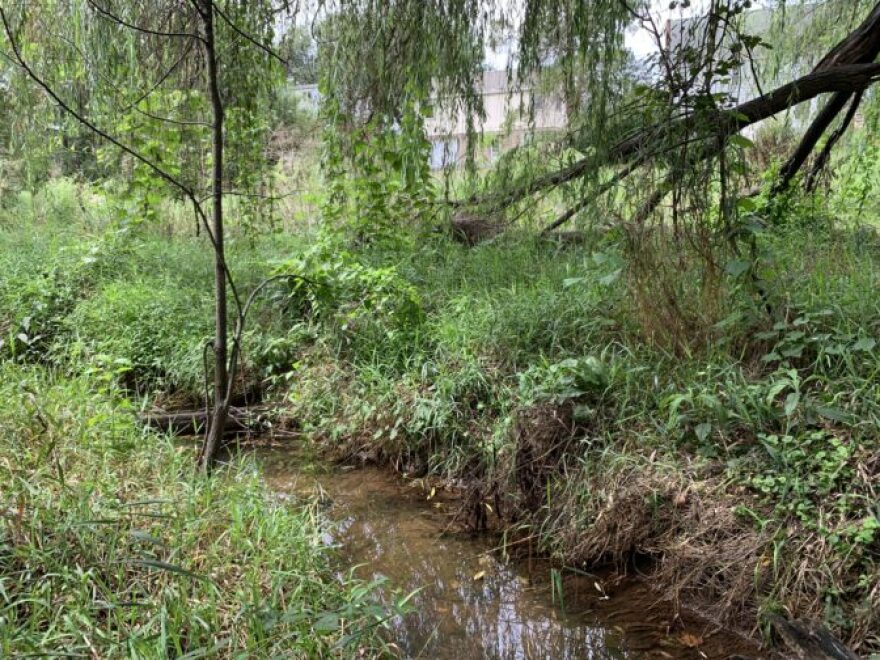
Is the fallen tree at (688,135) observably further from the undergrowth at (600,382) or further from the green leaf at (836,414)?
the green leaf at (836,414)

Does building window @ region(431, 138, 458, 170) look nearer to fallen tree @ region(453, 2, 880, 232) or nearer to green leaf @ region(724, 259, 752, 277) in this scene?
fallen tree @ region(453, 2, 880, 232)

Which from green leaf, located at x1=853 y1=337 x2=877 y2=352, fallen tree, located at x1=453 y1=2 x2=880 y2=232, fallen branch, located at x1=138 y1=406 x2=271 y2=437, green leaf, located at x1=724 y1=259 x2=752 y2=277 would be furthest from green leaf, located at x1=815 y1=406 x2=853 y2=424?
fallen branch, located at x1=138 y1=406 x2=271 y2=437

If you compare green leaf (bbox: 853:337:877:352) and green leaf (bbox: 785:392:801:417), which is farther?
green leaf (bbox: 853:337:877:352)

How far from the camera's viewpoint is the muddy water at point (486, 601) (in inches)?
81.9

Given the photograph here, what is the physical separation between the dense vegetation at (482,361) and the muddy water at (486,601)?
0.13 m

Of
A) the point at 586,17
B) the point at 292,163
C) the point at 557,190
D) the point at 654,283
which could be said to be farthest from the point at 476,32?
the point at 292,163

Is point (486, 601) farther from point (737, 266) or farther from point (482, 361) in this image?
point (737, 266)

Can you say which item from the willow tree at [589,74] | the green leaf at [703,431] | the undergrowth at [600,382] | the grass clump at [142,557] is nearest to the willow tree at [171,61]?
the grass clump at [142,557]

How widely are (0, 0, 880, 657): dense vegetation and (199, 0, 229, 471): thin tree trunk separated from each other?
0.04 feet

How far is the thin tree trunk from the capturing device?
2.20m

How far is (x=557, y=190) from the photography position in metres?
3.04

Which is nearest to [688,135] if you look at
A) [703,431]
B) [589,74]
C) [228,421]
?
[589,74]

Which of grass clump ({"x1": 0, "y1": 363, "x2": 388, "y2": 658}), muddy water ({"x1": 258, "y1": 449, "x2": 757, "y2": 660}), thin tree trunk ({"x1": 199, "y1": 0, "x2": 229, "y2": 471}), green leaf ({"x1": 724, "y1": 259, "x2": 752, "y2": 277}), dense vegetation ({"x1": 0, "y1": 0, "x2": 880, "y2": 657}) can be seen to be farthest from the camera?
green leaf ({"x1": 724, "y1": 259, "x2": 752, "y2": 277})

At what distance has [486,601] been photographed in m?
2.34
